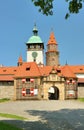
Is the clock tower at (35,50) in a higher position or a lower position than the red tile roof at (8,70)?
higher

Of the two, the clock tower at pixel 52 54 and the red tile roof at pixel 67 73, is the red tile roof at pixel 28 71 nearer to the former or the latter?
the red tile roof at pixel 67 73

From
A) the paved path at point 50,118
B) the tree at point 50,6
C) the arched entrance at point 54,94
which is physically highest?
the tree at point 50,6

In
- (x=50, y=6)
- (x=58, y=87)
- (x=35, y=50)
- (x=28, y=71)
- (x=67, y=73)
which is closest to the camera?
(x=50, y=6)

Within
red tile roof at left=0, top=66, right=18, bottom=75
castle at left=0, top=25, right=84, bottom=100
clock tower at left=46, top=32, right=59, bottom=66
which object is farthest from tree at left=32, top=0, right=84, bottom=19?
clock tower at left=46, top=32, right=59, bottom=66

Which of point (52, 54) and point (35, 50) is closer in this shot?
point (52, 54)

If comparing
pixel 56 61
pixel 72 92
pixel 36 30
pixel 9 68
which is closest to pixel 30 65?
pixel 72 92

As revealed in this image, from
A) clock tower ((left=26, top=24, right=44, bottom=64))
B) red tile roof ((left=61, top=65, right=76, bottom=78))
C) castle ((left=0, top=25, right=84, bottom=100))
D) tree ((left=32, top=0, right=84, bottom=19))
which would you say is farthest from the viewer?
clock tower ((left=26, top=24, right=44, bottom=64))

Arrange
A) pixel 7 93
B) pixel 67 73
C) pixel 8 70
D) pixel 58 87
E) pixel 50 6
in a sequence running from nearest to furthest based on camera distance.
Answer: pixel 50 6 < pixel 58 87 < pixel 67 73 < pixel 7 93 < pixel 8 70

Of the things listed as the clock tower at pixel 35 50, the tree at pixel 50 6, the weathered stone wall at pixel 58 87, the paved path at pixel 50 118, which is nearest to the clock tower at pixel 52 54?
the clock tower at pixel 35 50

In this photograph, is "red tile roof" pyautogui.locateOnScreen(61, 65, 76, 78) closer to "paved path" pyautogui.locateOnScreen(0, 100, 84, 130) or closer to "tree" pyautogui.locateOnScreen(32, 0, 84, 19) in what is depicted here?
"paved path" pyautogui.locateOnScreen(0, 100, 84, 130)

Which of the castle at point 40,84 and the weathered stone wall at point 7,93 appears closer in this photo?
the castle at point 40,84

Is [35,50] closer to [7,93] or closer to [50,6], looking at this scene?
[7,93]

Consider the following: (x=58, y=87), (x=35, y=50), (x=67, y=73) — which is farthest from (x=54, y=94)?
(x=35, y=50)

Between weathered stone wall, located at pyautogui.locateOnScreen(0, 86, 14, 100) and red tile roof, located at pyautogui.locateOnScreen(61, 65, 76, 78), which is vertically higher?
red tile roof, located at pyautogui.locateOnScreen(61, 65, 76, 78)
